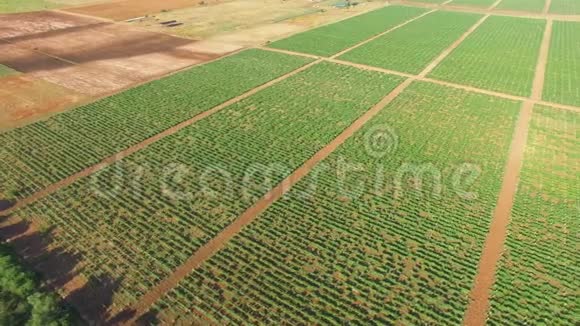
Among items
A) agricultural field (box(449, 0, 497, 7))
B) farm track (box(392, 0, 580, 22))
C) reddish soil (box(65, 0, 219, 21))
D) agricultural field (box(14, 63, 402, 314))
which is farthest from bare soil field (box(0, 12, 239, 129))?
agricultural field (box(449, 0, 497, 7))

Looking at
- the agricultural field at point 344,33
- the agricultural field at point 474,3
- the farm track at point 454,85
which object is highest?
the agricultural field at point 474,3

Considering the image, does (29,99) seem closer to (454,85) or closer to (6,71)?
(6,71)

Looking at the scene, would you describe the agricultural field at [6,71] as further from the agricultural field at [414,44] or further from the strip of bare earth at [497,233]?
the strip of bare earth at [497,233]

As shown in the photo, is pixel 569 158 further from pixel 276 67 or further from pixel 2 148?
pixel 2 148

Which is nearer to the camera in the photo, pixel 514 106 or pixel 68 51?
pixel 514 106

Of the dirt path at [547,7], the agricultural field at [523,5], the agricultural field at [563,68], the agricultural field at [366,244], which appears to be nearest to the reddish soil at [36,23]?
the agricultural field at [366,244]

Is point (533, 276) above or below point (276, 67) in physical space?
below

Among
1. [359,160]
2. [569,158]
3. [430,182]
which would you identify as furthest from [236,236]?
[569,158]

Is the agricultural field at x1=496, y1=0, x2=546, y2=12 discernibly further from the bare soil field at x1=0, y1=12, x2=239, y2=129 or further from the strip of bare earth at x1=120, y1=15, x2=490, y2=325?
the bare soil field at x1=0, y1=12, x2=239, y2=129
